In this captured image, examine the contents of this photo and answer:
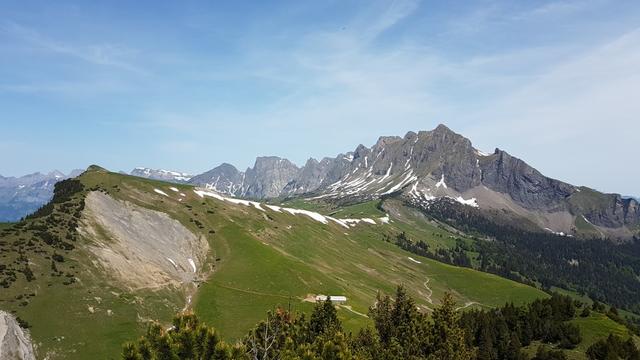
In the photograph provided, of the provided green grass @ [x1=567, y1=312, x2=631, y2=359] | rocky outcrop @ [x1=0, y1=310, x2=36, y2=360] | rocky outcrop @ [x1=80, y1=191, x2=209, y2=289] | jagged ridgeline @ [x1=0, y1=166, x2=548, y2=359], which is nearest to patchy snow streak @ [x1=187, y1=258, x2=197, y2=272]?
rocky outcrop @ [x1=80, y1=191, x2=209, y2=289]

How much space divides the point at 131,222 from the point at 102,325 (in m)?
57.8

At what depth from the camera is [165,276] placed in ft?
435

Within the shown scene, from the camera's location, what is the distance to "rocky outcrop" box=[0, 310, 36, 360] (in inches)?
3034

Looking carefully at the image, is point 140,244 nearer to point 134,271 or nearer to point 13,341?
point 134,271

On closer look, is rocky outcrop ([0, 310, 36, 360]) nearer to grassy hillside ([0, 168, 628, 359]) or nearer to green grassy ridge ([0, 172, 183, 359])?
green grassy ridge ([0, 172, 183, 359])

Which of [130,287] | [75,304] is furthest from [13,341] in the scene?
[130,287]

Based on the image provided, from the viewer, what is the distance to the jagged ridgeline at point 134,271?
3728 inches

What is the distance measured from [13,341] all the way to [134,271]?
151ft

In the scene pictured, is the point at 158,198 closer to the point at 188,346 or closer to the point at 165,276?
the point at 165,276

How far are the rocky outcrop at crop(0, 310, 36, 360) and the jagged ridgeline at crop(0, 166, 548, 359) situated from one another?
213cm

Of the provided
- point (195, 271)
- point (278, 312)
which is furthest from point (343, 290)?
point (278, 312)

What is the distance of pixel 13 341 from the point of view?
261ft

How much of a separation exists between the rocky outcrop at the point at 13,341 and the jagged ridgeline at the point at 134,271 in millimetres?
2131

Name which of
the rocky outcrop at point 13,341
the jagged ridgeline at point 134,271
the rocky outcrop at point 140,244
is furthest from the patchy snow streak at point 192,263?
the rocky outcrop at point 13,341
